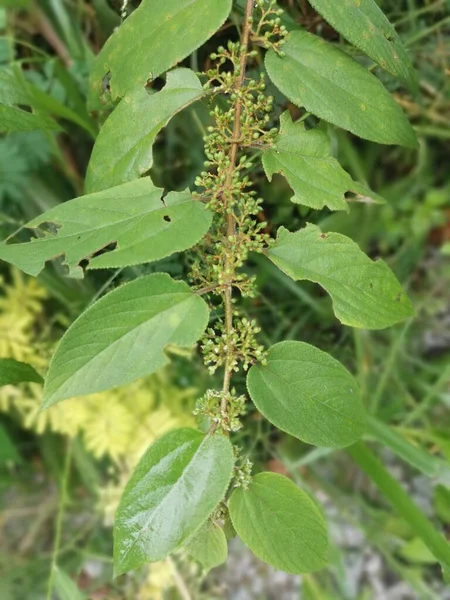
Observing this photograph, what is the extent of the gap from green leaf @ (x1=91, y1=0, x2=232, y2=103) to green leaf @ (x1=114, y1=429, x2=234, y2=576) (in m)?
0.34

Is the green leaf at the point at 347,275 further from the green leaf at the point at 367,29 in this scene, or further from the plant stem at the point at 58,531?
the plant stem at the point at 58,531

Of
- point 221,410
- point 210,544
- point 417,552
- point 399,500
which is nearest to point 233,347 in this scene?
point 221,410

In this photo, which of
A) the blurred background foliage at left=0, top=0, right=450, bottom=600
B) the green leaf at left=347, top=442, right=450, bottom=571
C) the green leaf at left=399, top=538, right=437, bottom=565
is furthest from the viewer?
the green leaf at left=399, top=538, right=437, bottom=565

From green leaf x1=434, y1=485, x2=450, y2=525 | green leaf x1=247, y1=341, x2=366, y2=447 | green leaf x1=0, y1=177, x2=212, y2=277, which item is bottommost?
green leaf x1=434, y1=485, x2=450, y2=525

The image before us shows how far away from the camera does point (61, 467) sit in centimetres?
121

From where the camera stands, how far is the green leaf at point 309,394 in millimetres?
483

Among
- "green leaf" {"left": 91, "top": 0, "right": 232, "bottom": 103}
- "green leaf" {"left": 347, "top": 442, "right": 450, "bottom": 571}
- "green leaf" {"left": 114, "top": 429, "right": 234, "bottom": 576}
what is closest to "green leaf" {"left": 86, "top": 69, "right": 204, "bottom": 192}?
"green leaf" {"left": 91, "top": 0, "right": 232, "bottom": 103}

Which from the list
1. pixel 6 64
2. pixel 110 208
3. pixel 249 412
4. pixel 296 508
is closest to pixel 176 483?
pixel 296 508

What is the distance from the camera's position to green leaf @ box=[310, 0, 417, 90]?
0.54 meters

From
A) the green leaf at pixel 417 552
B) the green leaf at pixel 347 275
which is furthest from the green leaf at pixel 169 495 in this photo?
the green leaf at pixel 417 552

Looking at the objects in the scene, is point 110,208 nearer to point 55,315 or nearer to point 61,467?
point 55,315

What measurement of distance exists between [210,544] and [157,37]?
1.54ft

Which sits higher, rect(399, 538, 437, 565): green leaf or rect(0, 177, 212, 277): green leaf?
rect(0, 177, 212, 277): green leaf

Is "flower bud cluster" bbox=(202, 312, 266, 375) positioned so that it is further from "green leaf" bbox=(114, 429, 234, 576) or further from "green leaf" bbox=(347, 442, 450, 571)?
"green leaf" bbox=(347, 442, 450, 571)
